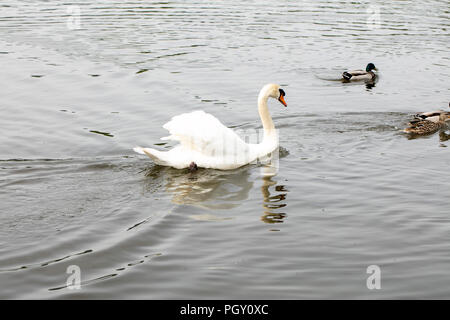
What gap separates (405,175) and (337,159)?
1306 mm

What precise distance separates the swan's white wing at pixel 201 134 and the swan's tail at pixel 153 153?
1.28 feet

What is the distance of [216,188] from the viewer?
1157cm

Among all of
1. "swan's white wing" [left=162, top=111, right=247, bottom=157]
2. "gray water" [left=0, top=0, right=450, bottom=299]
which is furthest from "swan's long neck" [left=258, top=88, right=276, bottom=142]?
"swan's white wing" [left=162, top=111, right=247, bottom=157]

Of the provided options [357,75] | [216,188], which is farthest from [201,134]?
[357,75]

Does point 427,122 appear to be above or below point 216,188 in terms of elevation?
above

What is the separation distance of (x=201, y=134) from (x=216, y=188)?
0.97 meters

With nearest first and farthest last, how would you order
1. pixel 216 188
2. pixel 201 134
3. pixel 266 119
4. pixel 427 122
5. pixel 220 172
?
1. pixel 216 188
2. pixel 201 134
3. pixel 220 172
4. pixel 266 119
5. pixel 427 122

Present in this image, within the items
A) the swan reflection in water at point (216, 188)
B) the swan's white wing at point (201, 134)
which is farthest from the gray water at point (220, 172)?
the swan's white wing at point (201, 134)

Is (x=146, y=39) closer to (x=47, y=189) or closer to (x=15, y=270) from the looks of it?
(x=47, y=189)

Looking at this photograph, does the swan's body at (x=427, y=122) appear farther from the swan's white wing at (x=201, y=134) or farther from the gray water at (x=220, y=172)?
the swan's white wing at (x=201, y=134)

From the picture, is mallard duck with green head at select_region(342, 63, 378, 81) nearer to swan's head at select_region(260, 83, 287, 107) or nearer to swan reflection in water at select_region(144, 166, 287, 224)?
swan's head at select_region(260, 83, 287, 107)

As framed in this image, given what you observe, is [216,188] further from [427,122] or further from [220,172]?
[427,122]

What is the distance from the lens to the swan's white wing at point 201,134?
1194 centimetres

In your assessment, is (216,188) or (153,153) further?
(153,153)
